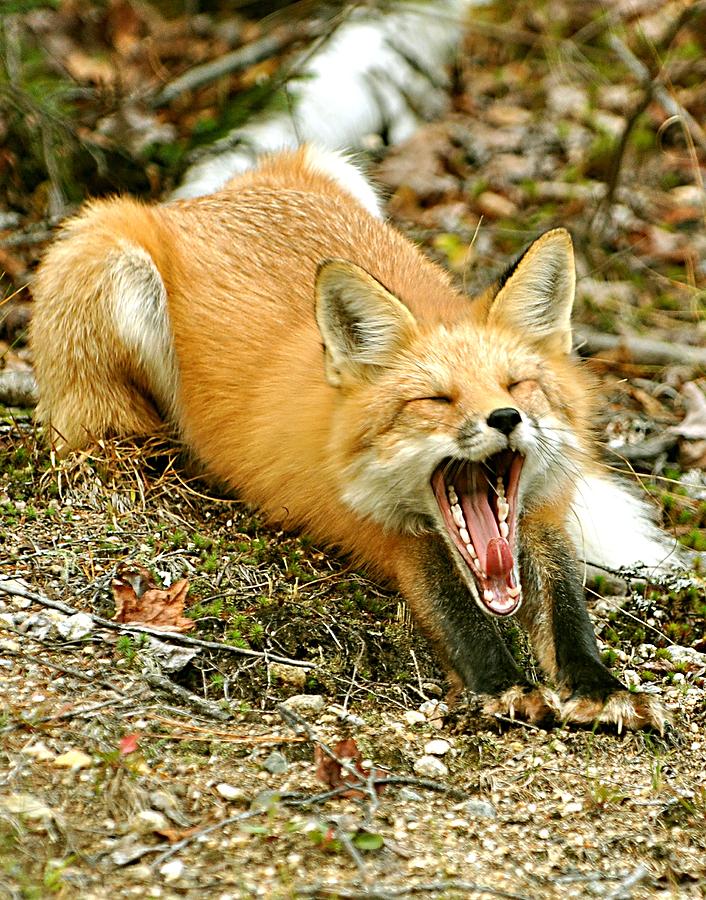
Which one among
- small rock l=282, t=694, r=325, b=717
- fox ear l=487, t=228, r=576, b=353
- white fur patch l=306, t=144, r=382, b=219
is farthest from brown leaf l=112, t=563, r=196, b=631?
white fur patch l=306, t=144, r=382, b=219

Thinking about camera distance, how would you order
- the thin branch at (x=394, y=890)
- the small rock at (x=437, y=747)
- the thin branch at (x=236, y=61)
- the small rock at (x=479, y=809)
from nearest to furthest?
1. the thin branch at (x=394, y=890)
2. the small rock at (x=479, y=809)
3. the small rock at (x=437, y=747)
4. the thin branch at (x=236, y=61)

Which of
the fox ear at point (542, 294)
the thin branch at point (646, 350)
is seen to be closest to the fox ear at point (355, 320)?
the fox ear at point (542, 294)

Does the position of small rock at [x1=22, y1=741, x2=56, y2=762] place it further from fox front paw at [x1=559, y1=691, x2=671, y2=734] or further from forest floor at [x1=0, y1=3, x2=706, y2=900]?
fox front paw at [x1=559, y1=691, x2=671, y2=734]

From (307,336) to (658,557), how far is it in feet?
5.95

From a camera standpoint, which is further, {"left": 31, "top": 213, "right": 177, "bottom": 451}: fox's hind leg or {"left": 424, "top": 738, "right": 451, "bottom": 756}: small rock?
{"left": 31, "top": 213, "right": 177, "bottom": 451}: fox's hind leg

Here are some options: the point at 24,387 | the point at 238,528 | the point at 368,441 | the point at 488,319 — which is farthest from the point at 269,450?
the point at 24,387

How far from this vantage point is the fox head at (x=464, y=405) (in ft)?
12.9

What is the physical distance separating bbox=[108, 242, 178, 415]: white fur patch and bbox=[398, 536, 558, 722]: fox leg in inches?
66.8

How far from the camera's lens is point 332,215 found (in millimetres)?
5305

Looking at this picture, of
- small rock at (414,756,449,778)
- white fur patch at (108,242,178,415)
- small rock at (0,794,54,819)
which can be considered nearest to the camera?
small rock at (0,794,54,819)

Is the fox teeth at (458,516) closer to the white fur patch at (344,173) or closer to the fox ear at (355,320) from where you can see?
the fox ear at (355,320)

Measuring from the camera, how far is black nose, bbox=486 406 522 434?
3686mm

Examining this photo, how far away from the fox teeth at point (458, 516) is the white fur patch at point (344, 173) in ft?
9.28

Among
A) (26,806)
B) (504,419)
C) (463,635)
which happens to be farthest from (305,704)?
(504,419)
